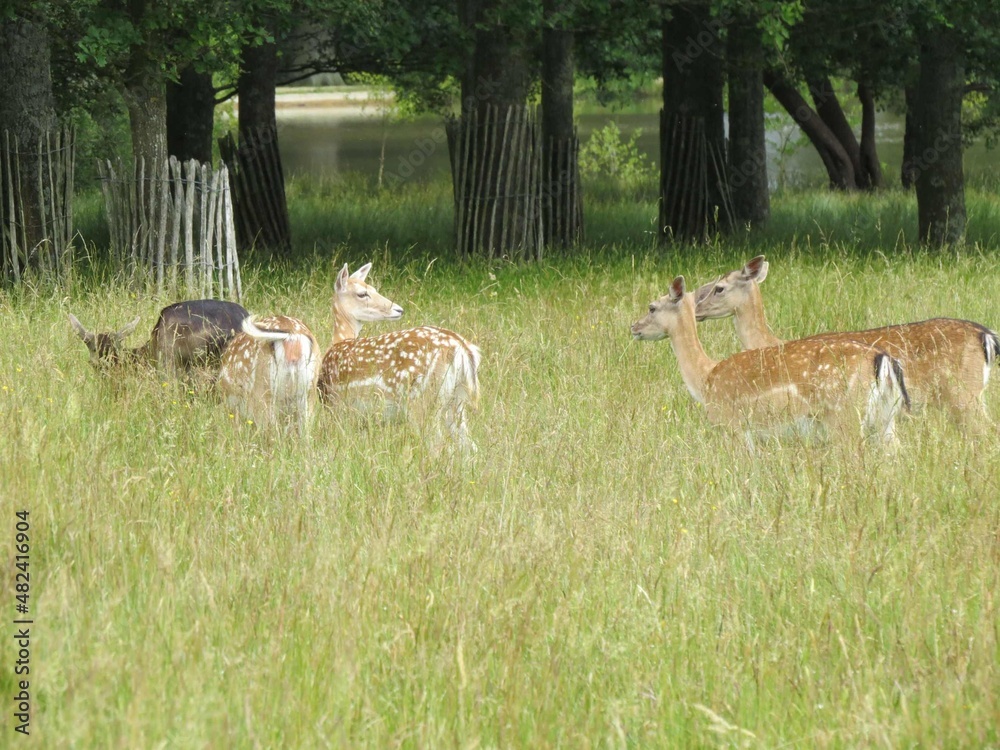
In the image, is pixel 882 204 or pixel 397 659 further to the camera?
pixel 882 204

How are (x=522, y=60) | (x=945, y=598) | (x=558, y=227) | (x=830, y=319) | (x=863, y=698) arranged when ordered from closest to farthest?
1. (x=863, y=698)
2. (x=945, y=598)
3. (x=830, y=319)
4. (x=522, y=60)
5. (x=558, y=227)

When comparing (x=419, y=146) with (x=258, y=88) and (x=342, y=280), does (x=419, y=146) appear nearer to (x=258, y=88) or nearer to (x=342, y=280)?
(x=258, y=88)

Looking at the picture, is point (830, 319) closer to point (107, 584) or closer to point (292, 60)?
point (107, 584)

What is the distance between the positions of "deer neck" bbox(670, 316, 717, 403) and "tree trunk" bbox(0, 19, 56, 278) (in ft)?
18.5

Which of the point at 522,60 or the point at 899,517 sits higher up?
the point at 522,60

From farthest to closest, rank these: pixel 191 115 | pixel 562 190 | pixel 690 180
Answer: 1. pixel 191 115
2. pixel 690 180
3. pixel 562 190

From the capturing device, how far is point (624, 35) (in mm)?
15492

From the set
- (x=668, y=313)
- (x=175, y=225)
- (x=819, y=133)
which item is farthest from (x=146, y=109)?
(x=819, y=133)

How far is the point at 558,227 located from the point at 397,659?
1023 centimetres

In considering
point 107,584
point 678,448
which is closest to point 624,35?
point 678,448

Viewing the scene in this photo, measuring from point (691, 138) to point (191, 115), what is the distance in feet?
19.0

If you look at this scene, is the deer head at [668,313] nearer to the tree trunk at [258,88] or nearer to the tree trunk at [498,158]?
the tree trunk at [498,158]

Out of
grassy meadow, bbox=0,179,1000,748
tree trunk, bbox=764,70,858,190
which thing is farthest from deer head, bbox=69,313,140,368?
tree trunk, bbox=764,70,858,190

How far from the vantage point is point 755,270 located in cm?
656
